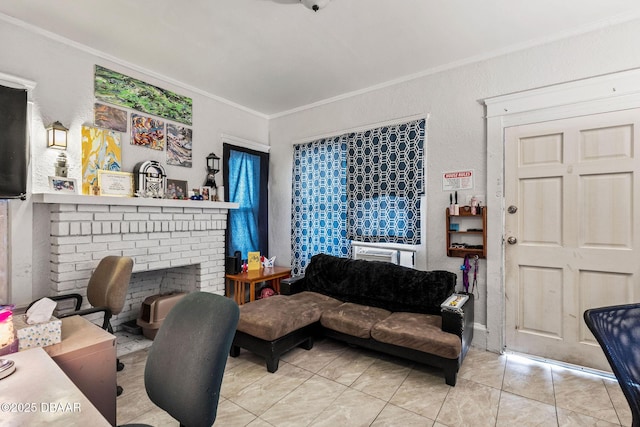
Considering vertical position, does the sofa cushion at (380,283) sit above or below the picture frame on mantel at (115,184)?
below

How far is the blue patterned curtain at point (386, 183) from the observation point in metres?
3.36

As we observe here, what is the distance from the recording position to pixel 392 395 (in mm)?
2232

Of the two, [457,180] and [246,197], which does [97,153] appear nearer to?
[246,197]

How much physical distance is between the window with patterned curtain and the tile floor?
4.56ft

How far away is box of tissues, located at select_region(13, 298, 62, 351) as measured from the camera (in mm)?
1396

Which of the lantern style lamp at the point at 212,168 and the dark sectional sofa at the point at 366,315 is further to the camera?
the lantern style lamp at the point at 212,168

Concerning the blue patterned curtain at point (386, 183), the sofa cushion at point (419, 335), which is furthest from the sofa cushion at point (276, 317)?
the blue patterned curtain at point (386, 183)

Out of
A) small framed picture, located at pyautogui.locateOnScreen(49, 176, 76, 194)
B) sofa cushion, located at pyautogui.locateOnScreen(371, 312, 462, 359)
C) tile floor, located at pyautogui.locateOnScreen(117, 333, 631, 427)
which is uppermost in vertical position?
small framed picture, located at pyautogui.locateOnScreen(49, 176, 76, 194)

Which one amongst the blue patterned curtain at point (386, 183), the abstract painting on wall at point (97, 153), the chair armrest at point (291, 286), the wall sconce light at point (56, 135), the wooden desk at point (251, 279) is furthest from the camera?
the wooden desk at point (251, 279)

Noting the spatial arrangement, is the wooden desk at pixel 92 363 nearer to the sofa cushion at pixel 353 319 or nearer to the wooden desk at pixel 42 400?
the wooden desk at pixel 42 400

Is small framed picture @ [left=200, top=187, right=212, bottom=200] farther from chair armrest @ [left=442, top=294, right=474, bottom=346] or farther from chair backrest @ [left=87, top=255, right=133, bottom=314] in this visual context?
chair armrest @ [left=442, top=294, right=474, bottom=346]

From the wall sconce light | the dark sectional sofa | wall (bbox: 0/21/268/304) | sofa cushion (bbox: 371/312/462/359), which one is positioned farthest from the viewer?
the wall sconce light

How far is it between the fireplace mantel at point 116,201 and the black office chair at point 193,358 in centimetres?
210

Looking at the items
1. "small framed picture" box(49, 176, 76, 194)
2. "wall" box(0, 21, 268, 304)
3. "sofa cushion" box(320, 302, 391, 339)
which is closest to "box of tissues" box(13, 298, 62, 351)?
"wall" box(0, 21, 268, 304)
